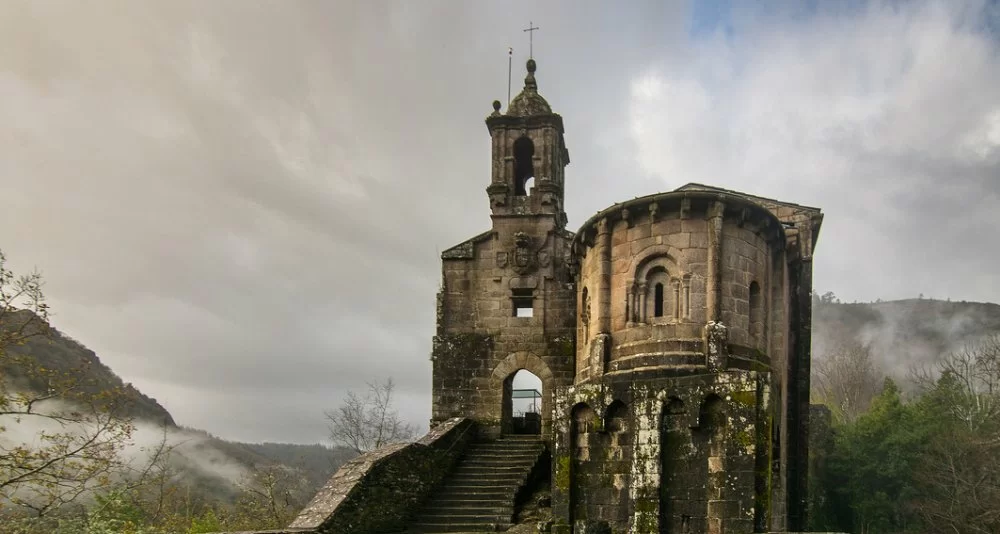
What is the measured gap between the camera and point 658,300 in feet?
52.7

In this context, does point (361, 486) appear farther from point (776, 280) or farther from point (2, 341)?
point (776, 280)

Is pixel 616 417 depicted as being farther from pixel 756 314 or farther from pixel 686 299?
pixel 756 314

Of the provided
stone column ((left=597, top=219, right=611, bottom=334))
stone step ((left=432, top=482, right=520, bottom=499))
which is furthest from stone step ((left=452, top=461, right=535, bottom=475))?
stone column ((left=597, top=219, right=611, bottom=334))

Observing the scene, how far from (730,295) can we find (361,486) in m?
7.51

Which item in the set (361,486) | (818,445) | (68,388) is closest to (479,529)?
(361,486)

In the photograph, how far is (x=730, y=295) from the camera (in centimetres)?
1567

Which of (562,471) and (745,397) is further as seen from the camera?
(562,471)

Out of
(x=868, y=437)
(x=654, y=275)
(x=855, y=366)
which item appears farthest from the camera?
(x=855, y=366)

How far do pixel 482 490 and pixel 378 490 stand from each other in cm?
276

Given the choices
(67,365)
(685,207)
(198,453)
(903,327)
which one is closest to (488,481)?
(685,207)


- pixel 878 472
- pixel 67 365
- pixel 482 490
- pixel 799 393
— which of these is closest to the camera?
pixel 482 490

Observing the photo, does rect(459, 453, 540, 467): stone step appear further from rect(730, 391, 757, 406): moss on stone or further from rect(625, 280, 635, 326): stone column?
rect(730, 391, 757, 406): moss on stone

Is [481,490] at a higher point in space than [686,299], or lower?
lower

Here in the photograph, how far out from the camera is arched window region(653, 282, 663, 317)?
1598 cm
